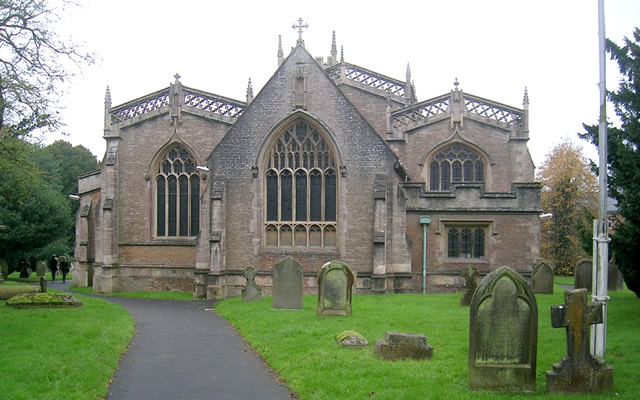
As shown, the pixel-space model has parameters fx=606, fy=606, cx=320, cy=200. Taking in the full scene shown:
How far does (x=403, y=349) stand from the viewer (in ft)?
33.6

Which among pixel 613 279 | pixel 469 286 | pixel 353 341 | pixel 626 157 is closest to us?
pixel 353 341

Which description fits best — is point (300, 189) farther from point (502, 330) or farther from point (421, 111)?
point (502, 330)

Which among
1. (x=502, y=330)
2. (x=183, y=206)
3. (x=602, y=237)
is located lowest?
(x=502, y=330)

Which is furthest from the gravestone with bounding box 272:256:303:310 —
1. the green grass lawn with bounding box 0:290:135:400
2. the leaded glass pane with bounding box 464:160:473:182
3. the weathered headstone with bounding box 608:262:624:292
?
the leaded glass pane with bounding box 464:160:473:182

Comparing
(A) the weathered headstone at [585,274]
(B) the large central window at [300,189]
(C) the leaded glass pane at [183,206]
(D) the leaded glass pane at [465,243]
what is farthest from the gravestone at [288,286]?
(C) the leaded glass pane at [183,206]

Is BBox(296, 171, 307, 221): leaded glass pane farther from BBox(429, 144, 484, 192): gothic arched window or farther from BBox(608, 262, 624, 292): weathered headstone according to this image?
BBox(608, 262, 624, 292): weathered headstone

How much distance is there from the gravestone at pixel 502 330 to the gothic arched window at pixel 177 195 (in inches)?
814

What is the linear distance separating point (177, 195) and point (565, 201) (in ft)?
96.5

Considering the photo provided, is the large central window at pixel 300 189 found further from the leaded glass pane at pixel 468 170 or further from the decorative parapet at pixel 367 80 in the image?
the decorative parapet at pixel 367 80

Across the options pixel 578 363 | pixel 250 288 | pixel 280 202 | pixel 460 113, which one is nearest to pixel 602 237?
pixel 578 363

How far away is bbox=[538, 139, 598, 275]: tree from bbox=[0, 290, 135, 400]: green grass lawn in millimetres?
34810

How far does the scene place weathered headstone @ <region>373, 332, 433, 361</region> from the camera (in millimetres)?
10227

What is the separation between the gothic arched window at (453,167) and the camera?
96.0 feet

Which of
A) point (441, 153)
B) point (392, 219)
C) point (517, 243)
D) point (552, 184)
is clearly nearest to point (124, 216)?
point (392, 219)
